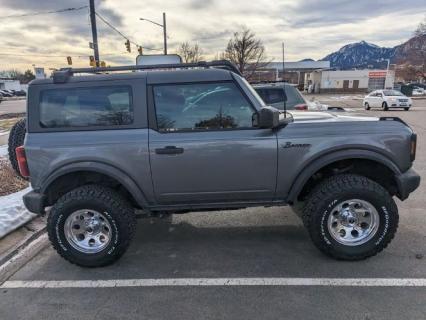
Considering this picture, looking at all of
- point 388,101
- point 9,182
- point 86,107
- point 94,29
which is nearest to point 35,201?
point 86,107

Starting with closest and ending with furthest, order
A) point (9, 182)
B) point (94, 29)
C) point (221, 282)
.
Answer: point (221, 282), point (9, 182), point (94, 29)

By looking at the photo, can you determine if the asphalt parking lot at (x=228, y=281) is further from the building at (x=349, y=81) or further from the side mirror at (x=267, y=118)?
the building at (x=349, y=81)

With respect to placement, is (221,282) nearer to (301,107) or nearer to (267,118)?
(267,118)

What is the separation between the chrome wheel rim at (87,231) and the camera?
3.79 metres

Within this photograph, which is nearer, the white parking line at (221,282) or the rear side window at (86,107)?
the white parking line at (221,282)

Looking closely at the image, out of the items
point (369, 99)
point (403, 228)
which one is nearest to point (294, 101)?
point (403, 228)

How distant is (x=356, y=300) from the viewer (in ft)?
10.1

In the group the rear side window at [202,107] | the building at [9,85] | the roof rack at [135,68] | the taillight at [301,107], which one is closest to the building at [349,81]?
the taillight at [301,107]

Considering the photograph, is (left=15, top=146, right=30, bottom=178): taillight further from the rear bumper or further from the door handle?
the door handle

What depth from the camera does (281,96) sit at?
29.4 ft

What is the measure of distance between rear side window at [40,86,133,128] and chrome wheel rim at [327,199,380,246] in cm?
230

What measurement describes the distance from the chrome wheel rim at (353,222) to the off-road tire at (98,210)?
6.78 ft

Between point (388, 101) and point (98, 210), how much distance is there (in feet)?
82.6

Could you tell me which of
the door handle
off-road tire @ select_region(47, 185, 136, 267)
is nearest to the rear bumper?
off-road tire @ select_region(47, 185, 136, 267)
